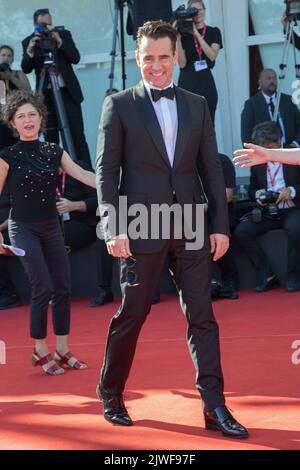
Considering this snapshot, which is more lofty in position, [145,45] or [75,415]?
[145,45]

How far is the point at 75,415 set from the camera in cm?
499

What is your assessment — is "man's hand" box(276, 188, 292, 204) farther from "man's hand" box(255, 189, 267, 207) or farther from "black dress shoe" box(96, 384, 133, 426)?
"black dress shoe" box(96, 384, 133, 426)

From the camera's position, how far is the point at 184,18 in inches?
379

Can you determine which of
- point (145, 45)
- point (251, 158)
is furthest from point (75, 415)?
point (145, 45)

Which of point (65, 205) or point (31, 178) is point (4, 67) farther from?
point (31, 178)

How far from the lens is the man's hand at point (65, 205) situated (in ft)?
27.2

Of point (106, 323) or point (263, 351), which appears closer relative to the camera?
point (263, 351)

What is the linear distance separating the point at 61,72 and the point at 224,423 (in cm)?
667

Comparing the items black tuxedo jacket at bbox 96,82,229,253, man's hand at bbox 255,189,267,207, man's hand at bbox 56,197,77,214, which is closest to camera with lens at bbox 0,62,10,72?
man's hand at bbox 56,197,77,214

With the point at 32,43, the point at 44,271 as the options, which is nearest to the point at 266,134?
the point at 32,43
